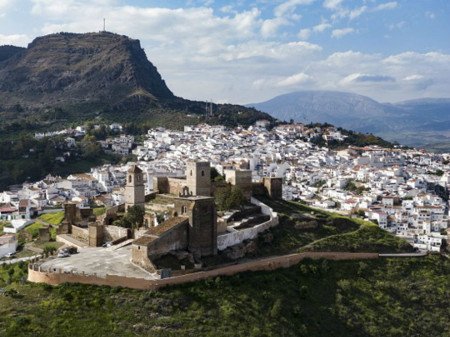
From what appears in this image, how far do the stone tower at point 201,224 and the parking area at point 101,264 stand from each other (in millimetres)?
3109

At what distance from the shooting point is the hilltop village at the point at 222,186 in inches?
1176

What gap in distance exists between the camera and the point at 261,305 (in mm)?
25203

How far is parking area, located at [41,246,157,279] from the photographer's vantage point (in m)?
24.5

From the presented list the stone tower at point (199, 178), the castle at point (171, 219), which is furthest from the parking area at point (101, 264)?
the stone tower at point (199, 178)

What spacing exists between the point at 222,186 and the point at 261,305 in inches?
467

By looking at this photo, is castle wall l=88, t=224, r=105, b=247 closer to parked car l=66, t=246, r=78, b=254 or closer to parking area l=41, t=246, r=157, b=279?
parked car l=66, t=246, r=78, b=254

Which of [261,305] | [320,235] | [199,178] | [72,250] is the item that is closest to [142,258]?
[72,250]

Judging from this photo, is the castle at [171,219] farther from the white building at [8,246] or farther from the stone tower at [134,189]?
the white building at [8,246]

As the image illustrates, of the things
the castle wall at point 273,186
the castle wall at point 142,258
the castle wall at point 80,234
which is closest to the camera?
the castle wall at point 142,258

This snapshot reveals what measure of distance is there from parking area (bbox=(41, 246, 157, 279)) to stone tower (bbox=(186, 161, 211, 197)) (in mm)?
6964

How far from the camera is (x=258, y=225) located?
106ft

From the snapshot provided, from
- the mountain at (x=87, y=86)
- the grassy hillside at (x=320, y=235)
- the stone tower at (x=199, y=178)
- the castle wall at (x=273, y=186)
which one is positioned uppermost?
the mountain at (x=87, y=86)

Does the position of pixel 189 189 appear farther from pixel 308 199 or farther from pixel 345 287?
pixel 308 199

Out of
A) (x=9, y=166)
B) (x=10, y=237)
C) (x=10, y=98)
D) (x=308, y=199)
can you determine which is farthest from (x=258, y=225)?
(x=10, y=98)
